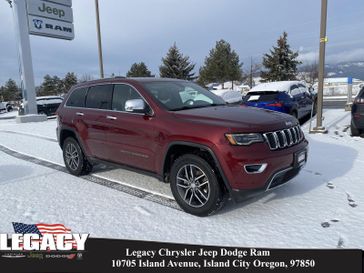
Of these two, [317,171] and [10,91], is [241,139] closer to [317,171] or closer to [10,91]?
[317,171]

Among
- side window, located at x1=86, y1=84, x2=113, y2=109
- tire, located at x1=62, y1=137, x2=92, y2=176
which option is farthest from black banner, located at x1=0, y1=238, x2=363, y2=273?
tire, located at x1=62, y1=137, x2=92, y2=176

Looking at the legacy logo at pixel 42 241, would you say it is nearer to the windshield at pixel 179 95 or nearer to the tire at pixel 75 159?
the windshield at pixel 179 95

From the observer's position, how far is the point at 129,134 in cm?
454

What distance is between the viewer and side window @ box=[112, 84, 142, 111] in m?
4.69

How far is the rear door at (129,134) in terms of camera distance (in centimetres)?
428

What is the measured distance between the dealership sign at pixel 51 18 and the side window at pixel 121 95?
15598mm

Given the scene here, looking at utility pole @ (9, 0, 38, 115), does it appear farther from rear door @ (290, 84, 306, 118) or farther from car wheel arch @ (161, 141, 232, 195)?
car wheel arch @ (161, 141, 232, 195)

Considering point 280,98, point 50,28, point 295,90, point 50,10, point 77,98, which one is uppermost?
point 50,10

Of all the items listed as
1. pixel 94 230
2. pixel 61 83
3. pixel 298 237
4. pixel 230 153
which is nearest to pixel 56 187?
pixel 94 230

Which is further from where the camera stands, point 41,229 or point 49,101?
point 49,101

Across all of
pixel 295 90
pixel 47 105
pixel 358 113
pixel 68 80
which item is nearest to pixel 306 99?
pixel 295 90

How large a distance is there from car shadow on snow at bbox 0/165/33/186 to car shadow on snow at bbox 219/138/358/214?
392 centimetres

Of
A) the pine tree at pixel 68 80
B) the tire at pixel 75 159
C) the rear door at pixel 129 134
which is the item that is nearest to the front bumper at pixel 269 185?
the rear door at pixel 129 134

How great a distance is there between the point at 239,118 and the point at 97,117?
7.99ft
